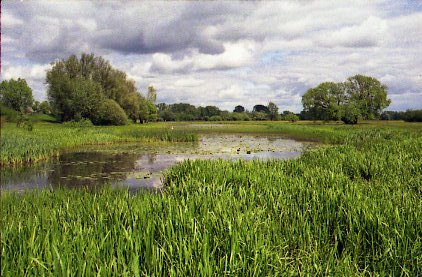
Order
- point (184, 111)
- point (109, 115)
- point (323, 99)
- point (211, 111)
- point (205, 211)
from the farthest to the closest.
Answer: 1. point (184, 111)
2. point (211, 111)
3. point (323, 99)
4. point (109, 115)
5. point (205, 211)

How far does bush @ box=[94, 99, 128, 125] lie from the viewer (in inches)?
1978

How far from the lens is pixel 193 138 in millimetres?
33031

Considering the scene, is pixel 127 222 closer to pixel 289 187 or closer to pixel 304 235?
pixel 304 235

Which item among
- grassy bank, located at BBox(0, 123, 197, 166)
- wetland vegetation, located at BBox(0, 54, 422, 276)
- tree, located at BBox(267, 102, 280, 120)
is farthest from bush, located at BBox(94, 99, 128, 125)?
tree, located at BBox(267, 102, 280, 120)

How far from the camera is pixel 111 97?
58688mm

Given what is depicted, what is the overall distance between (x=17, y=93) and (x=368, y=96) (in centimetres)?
8600

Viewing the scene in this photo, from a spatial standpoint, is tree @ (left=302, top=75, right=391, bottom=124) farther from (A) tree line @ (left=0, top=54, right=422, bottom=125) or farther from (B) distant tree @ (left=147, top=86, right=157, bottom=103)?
Result: (B) distant tree @ (left=147, top=86, right=157, bottom=103)

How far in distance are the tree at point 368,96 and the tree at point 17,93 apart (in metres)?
78.8

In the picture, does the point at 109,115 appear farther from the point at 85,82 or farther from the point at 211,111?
the point at 211,111

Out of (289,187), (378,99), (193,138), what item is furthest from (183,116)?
(289,187)

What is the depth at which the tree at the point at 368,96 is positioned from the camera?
67.8m

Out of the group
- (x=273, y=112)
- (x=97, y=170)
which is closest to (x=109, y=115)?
(x=97, y=170)

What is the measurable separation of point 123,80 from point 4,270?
210 ft

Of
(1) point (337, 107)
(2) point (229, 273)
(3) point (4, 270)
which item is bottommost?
(2) point (229, 273)
